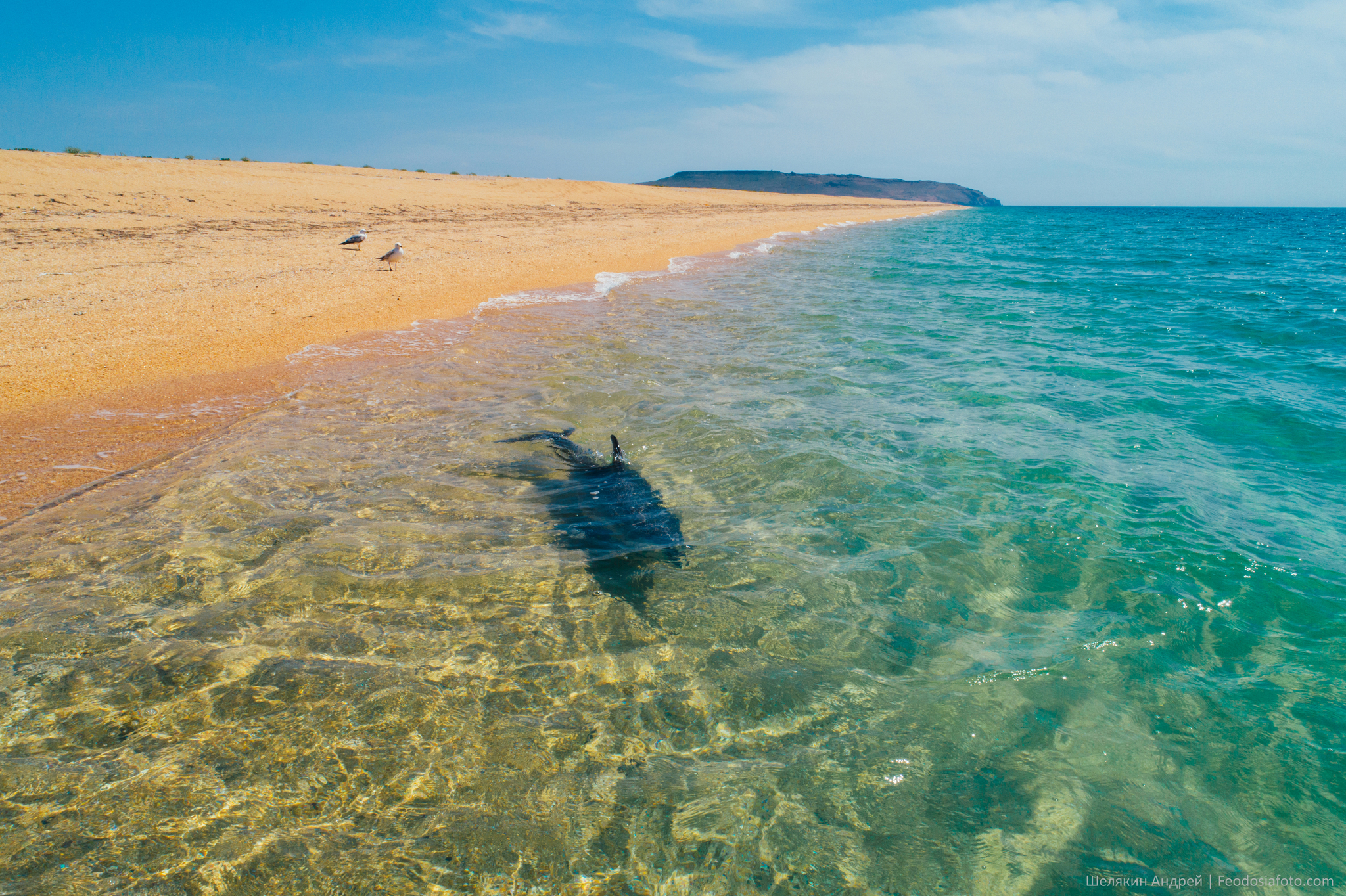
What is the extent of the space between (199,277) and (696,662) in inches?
464

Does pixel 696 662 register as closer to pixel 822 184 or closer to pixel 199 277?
pixel 199 277

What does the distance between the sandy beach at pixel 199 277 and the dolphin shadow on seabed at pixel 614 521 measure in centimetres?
340

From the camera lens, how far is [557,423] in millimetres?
6312

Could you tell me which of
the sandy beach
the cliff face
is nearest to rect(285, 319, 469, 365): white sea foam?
the sandy beach

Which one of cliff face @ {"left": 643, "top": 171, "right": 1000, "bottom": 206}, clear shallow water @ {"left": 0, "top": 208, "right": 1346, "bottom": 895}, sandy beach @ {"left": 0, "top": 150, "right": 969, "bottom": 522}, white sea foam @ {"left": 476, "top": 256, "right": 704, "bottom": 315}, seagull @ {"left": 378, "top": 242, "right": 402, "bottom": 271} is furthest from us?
cliff face @ {"left": 643, "top": 171, "right": 1000, "bottom": 206}

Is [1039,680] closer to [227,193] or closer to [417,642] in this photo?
[417,642]

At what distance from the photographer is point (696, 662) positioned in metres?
3.23

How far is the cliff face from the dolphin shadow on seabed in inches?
5667

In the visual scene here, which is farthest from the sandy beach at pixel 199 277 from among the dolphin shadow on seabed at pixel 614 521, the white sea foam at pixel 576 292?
the dolphin shadow on seabed at pixel 614 521

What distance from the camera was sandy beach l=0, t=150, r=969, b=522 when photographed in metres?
5.68

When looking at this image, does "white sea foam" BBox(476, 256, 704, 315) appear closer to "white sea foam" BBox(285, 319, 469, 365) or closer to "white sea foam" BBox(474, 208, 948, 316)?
"white sea foam" BBox(474, 208, 948, 316)

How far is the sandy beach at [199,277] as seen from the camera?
5.68 m

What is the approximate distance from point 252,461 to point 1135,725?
6.11 metres

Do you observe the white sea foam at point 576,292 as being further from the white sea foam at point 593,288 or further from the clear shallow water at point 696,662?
the clear shallow water at point 696,662
